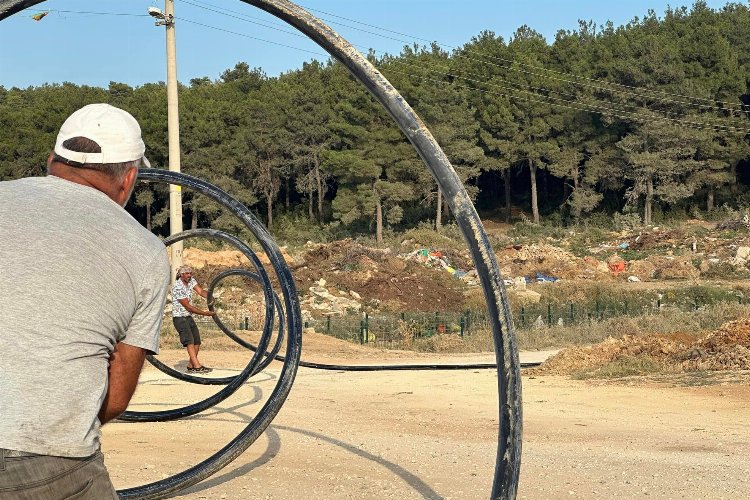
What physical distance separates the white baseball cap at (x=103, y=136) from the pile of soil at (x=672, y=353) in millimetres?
13826

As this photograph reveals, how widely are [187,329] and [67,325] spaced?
39.0 ft

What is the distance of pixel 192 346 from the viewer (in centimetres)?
1474

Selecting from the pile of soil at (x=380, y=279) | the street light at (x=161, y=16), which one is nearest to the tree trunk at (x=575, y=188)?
the pile of soil at (x=380, y=279)

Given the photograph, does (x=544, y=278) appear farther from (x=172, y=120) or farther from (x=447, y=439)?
(x=447, y=439)

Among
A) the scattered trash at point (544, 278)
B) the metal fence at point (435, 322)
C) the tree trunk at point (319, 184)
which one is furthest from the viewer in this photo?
the tree trunk at point (319, 184)

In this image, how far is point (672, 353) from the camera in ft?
55.6

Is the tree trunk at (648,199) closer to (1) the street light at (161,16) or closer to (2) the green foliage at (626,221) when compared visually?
(2) the green foliage at (626,221)

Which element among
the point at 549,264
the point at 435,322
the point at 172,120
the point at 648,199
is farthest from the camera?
the point at 648,199

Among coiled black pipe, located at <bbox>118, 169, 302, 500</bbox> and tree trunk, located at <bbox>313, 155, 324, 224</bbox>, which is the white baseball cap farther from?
tree trunk, located at <bbox>313, 155, 324, 224</bbox>

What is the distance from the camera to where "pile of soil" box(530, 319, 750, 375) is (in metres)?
16.1

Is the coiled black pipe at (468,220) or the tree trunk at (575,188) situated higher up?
the tree trunk at (575,188)

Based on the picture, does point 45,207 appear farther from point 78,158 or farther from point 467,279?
point 467,279

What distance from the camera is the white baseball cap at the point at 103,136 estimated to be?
3.32 meters

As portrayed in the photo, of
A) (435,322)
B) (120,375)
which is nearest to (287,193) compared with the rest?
(435,322)
